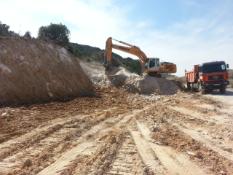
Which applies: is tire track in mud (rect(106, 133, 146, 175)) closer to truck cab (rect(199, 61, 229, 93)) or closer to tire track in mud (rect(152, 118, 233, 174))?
tire track in mud (rect(152, 118, 233, 174))

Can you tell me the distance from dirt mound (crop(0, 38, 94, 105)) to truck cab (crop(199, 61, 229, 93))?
9.80 metres

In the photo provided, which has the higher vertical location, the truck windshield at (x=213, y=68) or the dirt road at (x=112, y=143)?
the truck windshield at (x=213, y=68)

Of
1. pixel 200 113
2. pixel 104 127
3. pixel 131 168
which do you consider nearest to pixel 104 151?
pixel 131 168

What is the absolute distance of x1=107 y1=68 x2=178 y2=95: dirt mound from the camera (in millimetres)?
32062

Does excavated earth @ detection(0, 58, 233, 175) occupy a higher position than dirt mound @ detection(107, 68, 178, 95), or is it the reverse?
dirt mound @ detection(107, 68, 178, 95)

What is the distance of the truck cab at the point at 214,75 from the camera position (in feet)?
100

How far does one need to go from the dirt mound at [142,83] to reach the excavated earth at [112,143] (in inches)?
597

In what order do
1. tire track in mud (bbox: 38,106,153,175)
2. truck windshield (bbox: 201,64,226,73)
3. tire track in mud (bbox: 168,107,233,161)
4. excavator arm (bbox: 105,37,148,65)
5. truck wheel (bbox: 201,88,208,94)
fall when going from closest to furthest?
tire track in mud (bbox: 38,106,153,175), tire track in mud (bbox: 168,107,233,161), truck windshield (bbox: 201,64,226,73), truck wheel (bbox: 201,88,208,94), excavator arm (bbox: 105,37,148,65)

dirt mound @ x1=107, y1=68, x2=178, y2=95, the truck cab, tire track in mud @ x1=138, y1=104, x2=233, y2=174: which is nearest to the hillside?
dirt mound @ x1=107, y1=68, x2=178, y2=95

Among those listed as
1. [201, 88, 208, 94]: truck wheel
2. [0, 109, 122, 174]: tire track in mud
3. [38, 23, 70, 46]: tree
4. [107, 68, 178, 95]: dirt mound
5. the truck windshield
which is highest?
[38, 23, 70, 46]: tree

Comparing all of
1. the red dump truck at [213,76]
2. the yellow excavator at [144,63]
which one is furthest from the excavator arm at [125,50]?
the red dump truck at [213,76]

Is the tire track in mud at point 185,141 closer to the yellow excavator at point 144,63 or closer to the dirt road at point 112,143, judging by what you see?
the dirt road at point 112,143

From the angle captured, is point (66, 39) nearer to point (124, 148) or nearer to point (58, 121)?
point (58, 121)

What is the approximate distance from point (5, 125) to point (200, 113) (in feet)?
29.0
